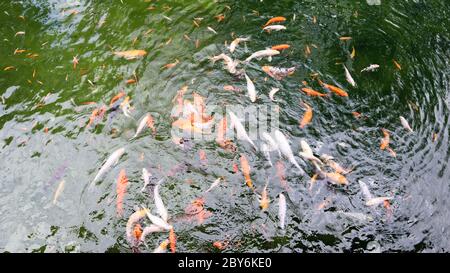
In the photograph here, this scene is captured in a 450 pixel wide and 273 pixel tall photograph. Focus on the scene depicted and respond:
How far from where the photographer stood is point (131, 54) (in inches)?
184

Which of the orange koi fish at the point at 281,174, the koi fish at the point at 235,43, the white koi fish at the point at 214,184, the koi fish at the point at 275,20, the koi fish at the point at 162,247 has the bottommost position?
the koi fish at the point at 162,247

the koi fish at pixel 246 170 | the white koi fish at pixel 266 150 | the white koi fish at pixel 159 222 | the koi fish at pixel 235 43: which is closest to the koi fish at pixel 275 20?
the koi fish at pixel 235 43

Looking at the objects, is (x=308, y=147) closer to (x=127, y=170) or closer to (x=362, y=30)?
(x=127, y=170)

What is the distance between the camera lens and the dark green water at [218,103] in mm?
3143

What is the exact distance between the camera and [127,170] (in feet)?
11.6

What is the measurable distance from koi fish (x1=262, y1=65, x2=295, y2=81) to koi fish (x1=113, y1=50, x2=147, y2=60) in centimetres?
153

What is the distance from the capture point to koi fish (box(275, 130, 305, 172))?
346 cm

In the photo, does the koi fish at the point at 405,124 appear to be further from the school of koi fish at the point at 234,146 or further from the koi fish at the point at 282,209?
the koi fish at the point at 282,209

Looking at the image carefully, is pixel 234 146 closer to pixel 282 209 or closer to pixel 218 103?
pixel 218 103

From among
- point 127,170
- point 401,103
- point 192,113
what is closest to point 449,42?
point 401,103

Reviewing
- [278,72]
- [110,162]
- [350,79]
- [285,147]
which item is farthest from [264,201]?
[350,79]

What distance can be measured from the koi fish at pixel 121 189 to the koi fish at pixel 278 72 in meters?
1.92

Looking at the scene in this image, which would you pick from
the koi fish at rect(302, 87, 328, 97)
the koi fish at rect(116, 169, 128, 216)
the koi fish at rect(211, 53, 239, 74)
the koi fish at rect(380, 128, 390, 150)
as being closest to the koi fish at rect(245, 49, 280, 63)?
the koi fish at rect(211, 53, 239, 74)

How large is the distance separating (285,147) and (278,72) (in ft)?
3.54
